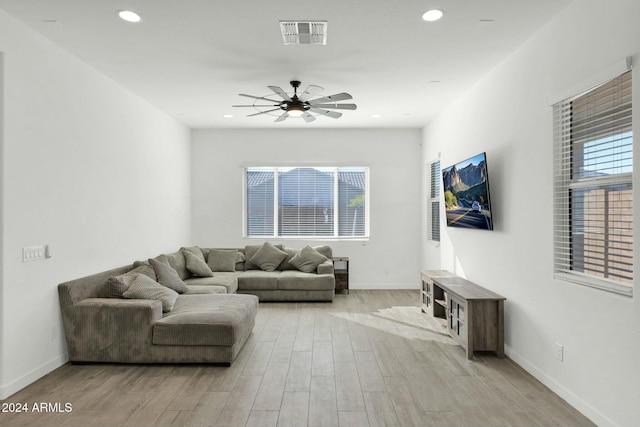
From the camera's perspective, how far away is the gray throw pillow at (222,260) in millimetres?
7230

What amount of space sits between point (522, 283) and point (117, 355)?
3.84m

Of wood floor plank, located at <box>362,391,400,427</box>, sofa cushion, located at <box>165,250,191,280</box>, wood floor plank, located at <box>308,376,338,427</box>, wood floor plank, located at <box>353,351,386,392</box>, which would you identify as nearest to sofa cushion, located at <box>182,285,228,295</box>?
sofa cushion, located at <box>165,250,191,280</box>

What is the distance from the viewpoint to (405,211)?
802 centimetres

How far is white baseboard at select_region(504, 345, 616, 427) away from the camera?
110 inches

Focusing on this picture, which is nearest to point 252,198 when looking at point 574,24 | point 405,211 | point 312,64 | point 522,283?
point 405,211

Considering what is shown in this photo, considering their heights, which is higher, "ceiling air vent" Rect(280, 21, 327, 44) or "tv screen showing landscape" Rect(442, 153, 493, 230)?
"ceiling air vent" Rect(280, 21, 327, 44)

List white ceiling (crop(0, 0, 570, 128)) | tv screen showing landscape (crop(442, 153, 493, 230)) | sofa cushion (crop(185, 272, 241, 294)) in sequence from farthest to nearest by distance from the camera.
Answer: sofa cushion (crop(185, 272, 241, 294)), tv screen showing landscape (crop(442, 153, 493, 230)), white ceiling (crop(0, 0, 570, 128))

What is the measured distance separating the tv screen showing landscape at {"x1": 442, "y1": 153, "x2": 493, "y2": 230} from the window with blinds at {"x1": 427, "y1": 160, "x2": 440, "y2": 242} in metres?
1.51

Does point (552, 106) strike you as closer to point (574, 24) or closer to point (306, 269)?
point (574, 24)

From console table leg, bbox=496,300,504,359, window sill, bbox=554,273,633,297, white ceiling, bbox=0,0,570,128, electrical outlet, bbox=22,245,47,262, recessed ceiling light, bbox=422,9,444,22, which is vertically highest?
white ceiling, bbox=0,0,570,128

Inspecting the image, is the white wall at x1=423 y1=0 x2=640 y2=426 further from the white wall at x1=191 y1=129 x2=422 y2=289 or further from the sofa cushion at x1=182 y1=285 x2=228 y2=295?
the sofa cushion at x1=182 y1=285 x2=228 y2=295

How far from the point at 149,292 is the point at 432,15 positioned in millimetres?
3721

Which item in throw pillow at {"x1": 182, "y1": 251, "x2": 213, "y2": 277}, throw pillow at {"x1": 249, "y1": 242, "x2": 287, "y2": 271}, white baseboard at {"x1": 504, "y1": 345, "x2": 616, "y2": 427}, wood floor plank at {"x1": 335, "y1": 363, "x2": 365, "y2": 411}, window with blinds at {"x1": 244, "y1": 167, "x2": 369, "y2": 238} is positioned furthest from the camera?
window with blinds at {"x1": 244, "y1": 167, "x2": 369, "y2": 238}

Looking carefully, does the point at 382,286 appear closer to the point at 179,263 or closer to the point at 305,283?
the point at 305,283
